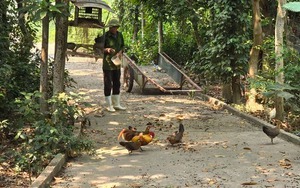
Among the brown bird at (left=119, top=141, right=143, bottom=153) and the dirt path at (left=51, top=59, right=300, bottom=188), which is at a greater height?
the brown bird at (left=119, top=141, right=143, bottom=153)

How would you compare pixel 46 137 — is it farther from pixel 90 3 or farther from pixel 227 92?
pixel 227 92

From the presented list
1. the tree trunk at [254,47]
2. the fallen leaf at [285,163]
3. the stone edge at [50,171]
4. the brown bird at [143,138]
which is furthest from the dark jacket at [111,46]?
the fallen leaf at [285,163]

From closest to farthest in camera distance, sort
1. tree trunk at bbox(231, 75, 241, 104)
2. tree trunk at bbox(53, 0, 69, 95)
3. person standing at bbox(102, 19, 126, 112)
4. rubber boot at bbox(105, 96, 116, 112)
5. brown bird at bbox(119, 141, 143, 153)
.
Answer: brown bird at bbox(119, 141, 143, 153) → tree trunk at bbox(53, 0, 69, 95) → person standing at bbox(102, 19, 126, 112) → rubber boot at bbox(105, 96, 116, 112) → tree trunk at bbox(231, 75, 241, 104)

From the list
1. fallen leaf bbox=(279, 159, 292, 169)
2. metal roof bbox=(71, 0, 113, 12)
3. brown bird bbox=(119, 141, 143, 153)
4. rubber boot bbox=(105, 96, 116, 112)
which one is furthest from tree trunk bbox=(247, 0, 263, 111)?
brown bird bbox=(119, 141, 143, 153)

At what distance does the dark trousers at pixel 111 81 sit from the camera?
1002 cm

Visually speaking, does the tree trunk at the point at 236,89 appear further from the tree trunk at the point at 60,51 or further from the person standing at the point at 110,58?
the tree trunk at the point at 60,51

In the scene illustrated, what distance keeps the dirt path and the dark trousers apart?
1.68 ft

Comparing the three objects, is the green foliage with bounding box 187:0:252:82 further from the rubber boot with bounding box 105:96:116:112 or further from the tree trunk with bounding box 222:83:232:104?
the rubber boot with bounding box 105:96:116:112

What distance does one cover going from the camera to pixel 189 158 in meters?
6.43

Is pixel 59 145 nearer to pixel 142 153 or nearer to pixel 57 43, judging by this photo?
pixel 142 153

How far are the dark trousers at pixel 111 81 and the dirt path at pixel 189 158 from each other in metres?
0.51

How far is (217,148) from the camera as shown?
700 cm

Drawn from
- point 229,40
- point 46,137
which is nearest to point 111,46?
point 229,40

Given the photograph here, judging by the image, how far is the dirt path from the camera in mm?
5352
